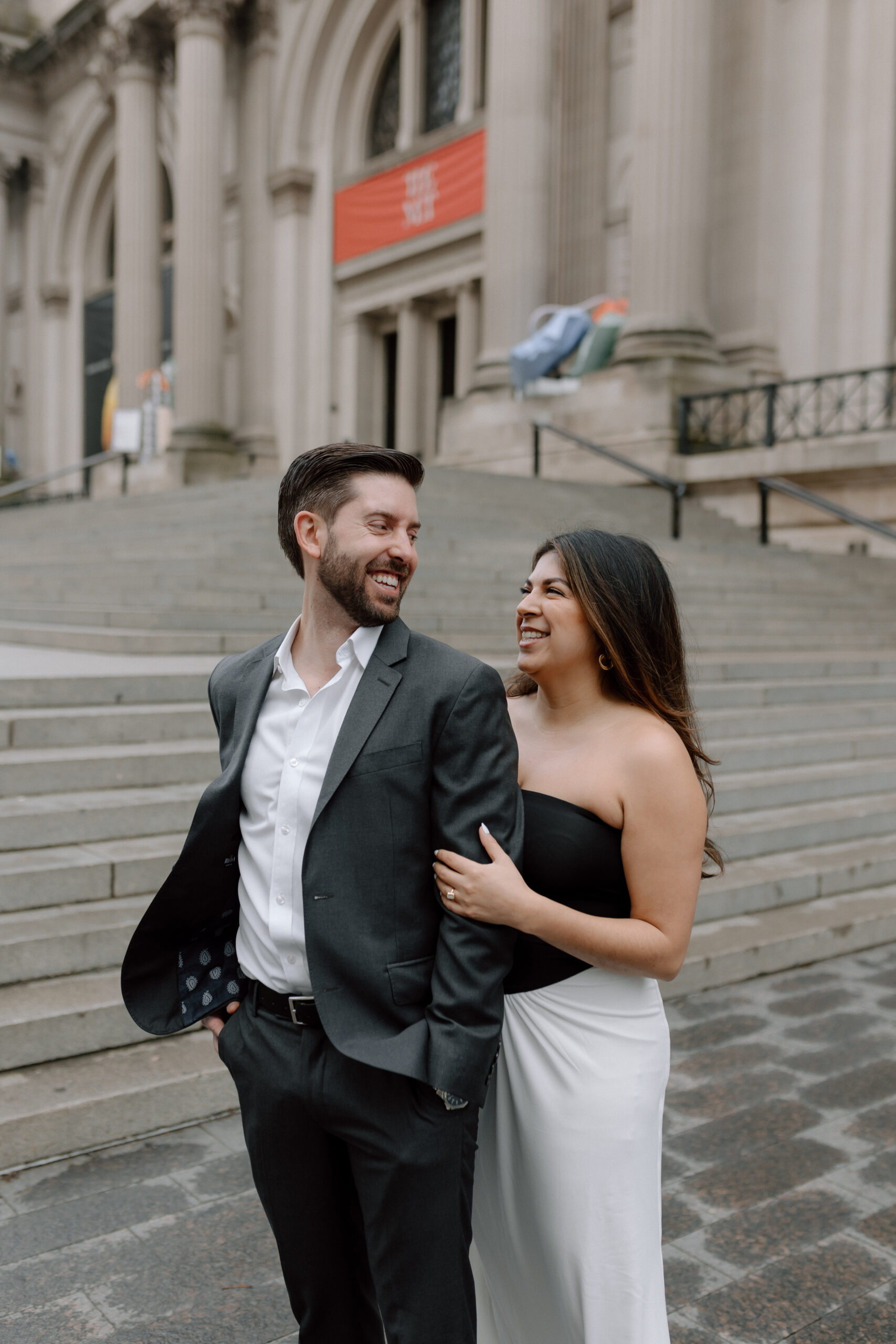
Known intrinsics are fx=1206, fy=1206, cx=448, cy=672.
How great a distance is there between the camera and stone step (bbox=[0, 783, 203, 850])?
446 centimetres

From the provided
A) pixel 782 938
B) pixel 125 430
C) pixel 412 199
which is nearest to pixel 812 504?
pixel 782 938

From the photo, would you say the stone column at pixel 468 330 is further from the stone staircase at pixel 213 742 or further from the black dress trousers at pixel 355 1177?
the black dress trousers at pixel 355 1177

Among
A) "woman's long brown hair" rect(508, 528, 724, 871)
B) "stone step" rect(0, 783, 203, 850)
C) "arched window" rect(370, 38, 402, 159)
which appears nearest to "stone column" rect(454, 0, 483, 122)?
"arched window" rect(370, 38, 402, 159)

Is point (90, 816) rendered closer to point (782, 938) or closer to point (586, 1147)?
point (782, 938)

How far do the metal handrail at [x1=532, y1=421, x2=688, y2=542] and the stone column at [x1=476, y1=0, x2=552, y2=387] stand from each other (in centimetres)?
212

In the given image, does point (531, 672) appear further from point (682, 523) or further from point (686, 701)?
point (682, 523)

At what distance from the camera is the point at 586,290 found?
65.9 ft

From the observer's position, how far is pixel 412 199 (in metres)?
23.7

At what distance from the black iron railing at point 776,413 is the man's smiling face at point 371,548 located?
591 inches

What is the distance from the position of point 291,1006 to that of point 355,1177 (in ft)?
0.97

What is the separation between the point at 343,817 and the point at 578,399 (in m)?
16.8

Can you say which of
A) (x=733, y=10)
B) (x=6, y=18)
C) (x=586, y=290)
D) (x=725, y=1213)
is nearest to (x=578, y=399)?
(x=586, y=290)

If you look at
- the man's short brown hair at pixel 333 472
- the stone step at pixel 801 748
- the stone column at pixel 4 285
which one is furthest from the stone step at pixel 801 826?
the stone column at pixel 4 285

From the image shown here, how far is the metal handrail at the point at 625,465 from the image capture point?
1350cm
